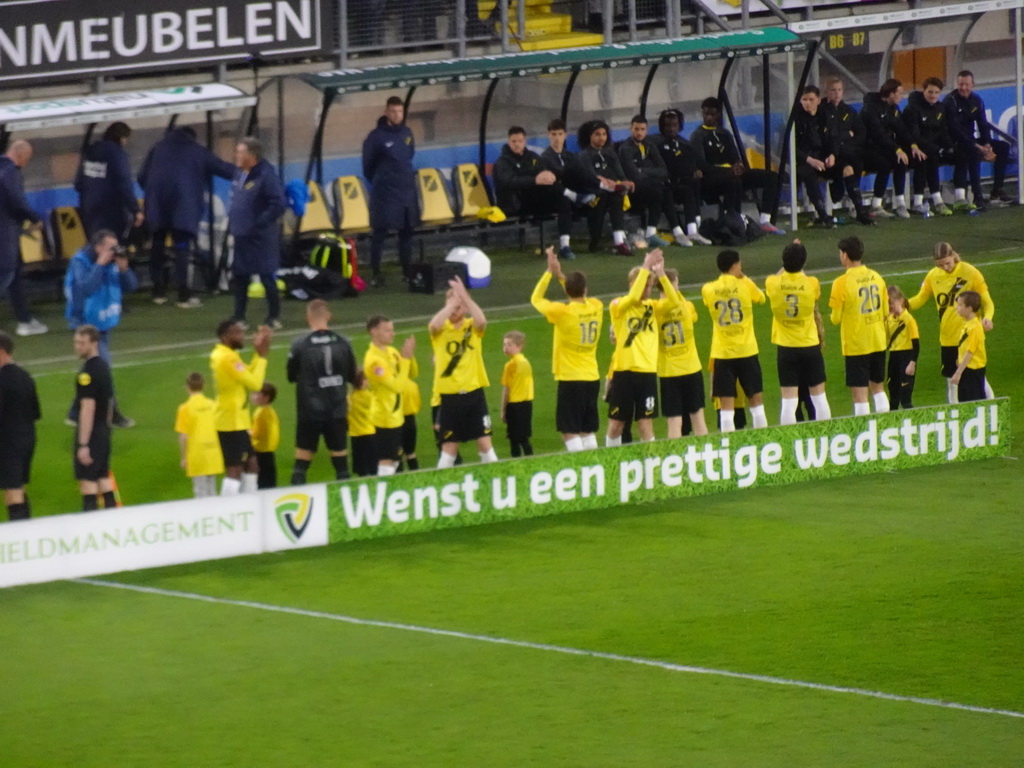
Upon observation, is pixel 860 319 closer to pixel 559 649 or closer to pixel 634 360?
pixel 634 360

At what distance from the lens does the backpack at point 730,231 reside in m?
23.0

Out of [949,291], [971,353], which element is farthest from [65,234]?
[971,353]

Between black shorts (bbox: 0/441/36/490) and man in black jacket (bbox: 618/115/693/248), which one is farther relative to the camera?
man in black jacket (bbox: 618/115/693/248)

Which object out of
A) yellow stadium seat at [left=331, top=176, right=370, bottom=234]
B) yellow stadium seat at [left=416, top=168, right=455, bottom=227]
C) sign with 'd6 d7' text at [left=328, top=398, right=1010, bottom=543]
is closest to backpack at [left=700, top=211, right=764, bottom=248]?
yellow stadium seat at [left=416, top=168, right=455, bottom=227]

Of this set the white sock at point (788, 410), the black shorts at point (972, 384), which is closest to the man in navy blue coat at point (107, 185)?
the white sock at point (788, 410)

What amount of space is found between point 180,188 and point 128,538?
690 centimetres

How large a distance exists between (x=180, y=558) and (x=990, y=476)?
265 inches

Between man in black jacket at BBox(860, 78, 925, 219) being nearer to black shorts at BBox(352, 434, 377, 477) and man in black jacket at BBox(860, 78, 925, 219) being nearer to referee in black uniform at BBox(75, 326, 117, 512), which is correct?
black shorts at BBox(352, 434, 377, 477)

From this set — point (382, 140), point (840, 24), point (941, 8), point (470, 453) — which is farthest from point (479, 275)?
point (941, 8)

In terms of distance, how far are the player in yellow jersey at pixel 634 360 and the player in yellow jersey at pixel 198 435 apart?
3.28 meters

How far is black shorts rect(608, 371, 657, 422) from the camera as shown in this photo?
15555 mm

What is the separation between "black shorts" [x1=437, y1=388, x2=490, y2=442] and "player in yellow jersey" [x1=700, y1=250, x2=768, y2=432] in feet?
7.04

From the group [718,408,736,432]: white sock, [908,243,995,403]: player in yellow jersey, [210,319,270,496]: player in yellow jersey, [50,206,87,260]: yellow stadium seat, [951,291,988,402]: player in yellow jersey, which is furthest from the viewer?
[50,206,87,260]: yellow stadium seat

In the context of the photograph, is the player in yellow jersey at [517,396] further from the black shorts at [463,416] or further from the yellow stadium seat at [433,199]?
the yellow stadium seat at [433,199]
